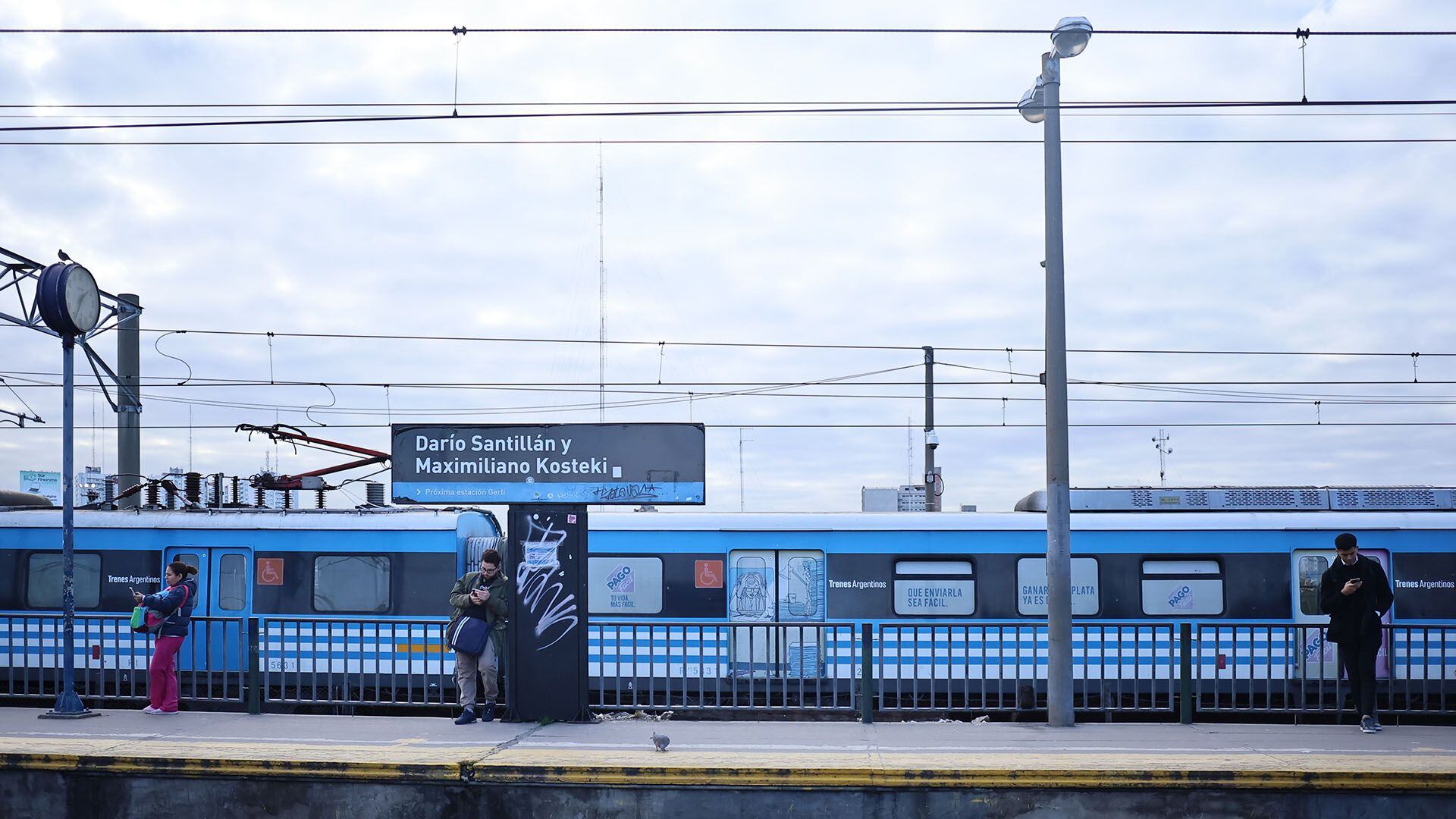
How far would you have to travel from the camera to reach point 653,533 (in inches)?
560

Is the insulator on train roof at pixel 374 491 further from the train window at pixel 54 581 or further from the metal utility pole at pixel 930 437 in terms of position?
the metal utility pole at pixel 930 437

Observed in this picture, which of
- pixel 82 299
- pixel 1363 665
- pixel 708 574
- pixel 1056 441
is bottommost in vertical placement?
pixel 1363 665

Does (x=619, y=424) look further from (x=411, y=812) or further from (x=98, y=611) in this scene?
(x=98, y=611)

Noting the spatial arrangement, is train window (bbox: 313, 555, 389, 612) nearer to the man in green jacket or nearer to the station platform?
the man in green jacket

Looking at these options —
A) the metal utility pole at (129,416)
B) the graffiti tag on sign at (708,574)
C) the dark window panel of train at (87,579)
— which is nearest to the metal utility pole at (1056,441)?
the graffiti tag on sign at (708,574)

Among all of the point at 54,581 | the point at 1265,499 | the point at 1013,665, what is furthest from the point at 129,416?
the point at 1265,499

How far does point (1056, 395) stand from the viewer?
10188 millimetres

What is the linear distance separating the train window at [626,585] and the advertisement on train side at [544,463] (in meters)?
4.77

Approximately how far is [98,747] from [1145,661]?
10669 mm

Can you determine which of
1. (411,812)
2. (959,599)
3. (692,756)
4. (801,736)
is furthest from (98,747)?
(959,599)

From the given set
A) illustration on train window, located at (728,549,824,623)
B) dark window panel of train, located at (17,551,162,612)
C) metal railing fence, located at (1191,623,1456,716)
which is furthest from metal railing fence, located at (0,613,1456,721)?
Result: dark window panel of train, located at (17,551,162,612)

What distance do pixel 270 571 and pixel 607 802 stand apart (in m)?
9.20

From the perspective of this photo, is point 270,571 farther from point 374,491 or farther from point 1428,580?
point 1428,580

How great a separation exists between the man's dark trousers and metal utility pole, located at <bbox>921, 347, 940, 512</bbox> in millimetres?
9117
